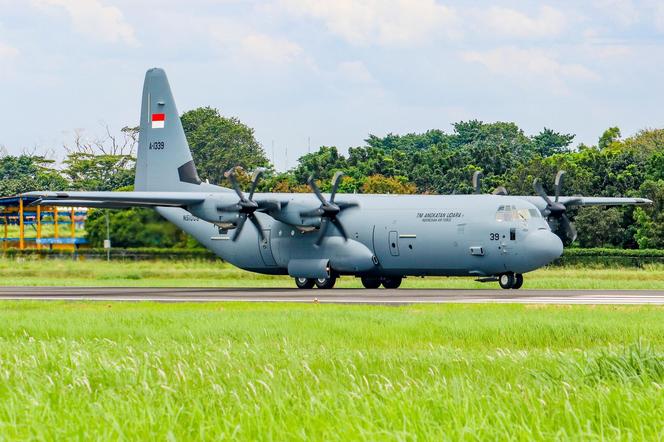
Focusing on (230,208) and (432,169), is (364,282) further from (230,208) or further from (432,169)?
(432,169)

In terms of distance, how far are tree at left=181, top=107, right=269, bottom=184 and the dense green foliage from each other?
11 cm

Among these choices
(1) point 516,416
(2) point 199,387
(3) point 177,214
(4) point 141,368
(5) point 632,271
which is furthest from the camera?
(5) point 632,271

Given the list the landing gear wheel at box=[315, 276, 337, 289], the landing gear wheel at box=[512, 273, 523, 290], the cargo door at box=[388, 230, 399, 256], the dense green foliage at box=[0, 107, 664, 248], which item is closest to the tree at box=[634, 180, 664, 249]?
the dense green foliage at box=[0, 107, 664, 248]

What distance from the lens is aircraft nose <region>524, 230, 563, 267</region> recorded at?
39.1 metres

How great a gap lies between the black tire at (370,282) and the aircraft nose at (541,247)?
24.7ft

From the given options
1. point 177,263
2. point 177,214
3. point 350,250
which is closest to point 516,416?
point 350,250

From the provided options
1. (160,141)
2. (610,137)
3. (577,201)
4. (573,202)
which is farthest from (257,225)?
(610,137)

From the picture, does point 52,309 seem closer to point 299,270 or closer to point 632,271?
point 299,270

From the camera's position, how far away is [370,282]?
45.1 metres

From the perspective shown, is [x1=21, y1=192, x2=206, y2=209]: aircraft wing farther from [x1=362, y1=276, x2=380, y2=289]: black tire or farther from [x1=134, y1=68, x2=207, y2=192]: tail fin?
[x1=362, y1=276, x2=380, y2=289]: black tire

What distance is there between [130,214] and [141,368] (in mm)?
37437

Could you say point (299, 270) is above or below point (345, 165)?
below

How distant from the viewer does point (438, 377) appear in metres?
12.3

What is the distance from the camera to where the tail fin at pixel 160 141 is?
49.0 m
